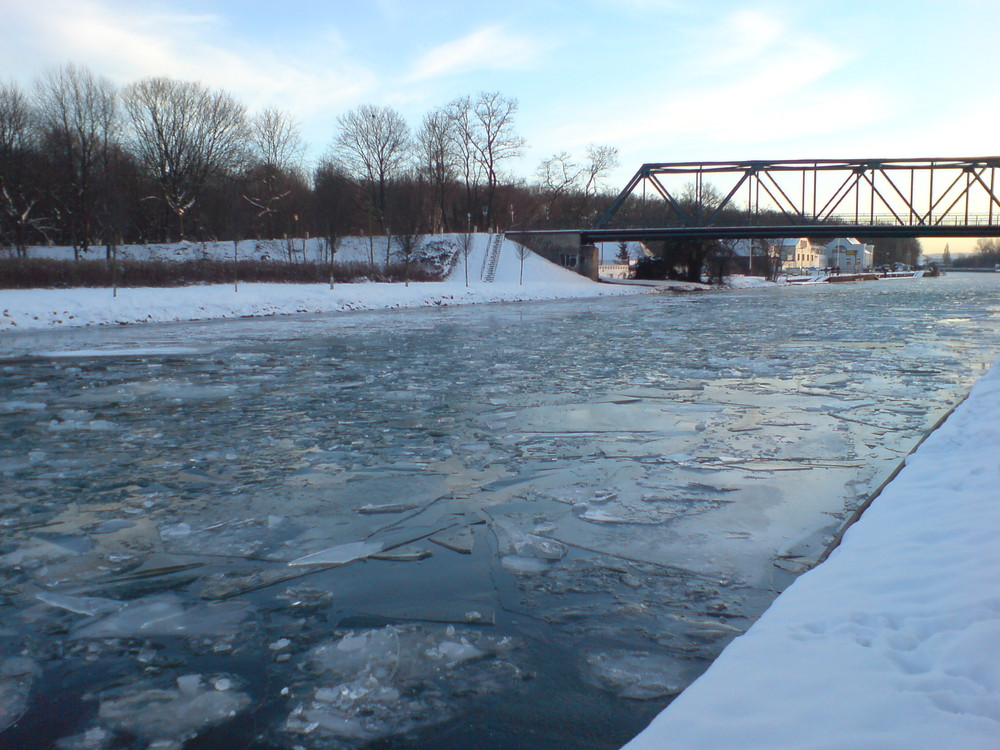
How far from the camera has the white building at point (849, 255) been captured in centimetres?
14038

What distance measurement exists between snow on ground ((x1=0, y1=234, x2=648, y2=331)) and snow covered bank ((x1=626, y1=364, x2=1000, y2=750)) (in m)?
21.6

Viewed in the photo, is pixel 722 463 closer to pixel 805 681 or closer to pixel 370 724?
pixel 805 681

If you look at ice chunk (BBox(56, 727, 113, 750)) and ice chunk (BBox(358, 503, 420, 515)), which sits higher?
ice chunk (BBox(358, 503, 420, 515))

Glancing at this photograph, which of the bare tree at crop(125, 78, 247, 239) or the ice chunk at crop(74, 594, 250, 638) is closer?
the ice chunk at crop(74, 594, 250, 638)

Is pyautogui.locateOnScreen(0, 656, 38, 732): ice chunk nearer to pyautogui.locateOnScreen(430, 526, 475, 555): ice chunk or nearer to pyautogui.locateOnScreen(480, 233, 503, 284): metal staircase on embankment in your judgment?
pyautogui.locateOnScreen(430, 526, 475, 555): ice chunk

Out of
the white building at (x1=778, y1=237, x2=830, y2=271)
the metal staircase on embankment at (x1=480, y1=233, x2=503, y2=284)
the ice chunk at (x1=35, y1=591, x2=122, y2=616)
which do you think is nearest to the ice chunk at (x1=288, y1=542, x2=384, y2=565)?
the ice chunk at (x1=35, y1=591, x2=122, y2=616)

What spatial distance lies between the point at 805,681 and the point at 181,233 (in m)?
61.4

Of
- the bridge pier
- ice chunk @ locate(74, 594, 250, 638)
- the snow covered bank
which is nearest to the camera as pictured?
the snow covered bank

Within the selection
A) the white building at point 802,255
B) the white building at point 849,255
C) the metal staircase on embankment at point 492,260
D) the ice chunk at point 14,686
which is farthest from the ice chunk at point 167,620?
the white building at point 849,255

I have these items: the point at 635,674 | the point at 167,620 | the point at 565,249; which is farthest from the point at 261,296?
the point at 565,249

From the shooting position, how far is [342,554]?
14.0 feet

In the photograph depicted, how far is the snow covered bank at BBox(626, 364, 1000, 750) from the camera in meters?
2.31

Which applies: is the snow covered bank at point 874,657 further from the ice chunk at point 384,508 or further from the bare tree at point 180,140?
the bare tree at point 180,140

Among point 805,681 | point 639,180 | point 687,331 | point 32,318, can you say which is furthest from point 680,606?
point 639,180
